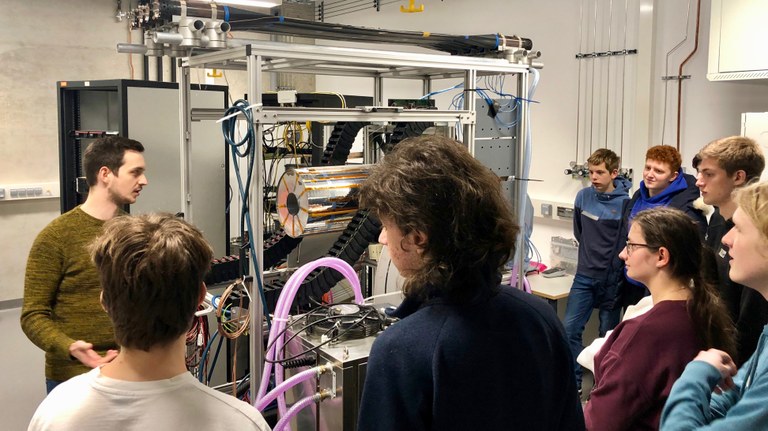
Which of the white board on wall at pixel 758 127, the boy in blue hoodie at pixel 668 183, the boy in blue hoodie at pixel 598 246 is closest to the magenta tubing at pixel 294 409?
the boy in blue hoodie at pixel 668 183

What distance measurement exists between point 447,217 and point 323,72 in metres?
2.15

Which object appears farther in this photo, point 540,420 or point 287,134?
point 287,134

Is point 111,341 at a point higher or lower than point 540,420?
lower

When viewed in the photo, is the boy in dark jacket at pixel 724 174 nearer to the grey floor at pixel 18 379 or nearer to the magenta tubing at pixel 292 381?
the magenta tubing at pixel 292 381

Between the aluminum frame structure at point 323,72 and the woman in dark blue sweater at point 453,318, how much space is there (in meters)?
1.13

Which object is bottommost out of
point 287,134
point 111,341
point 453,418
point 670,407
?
point 111,341

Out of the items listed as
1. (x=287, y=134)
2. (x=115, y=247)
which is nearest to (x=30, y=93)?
(x=287, y=134)

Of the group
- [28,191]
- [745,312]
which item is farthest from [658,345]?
[28,191]

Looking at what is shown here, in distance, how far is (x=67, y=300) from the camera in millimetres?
2107

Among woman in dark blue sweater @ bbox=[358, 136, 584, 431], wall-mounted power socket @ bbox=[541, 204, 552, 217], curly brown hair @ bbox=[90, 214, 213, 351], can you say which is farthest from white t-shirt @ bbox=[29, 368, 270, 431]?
wall-mounted power socket @ bbox=[541, 204, 552, 217]

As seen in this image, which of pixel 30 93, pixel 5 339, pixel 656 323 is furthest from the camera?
pixel 30 93

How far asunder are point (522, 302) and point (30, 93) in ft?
18.5

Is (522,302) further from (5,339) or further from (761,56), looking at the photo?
(5,339)

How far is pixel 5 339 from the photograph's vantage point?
478 centimetres
